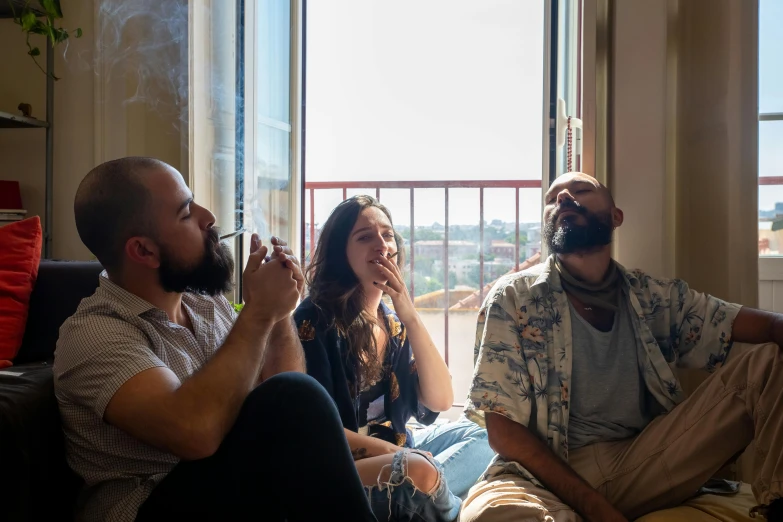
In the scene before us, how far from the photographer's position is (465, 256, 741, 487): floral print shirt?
155 cm

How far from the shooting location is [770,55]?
2215 millimetres

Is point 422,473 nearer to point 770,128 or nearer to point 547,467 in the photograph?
point 547,467

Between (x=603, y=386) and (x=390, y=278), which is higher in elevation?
(x=390, y=278)

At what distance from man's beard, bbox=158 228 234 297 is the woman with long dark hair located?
0.36 m

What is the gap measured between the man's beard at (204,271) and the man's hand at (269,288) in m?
0.10

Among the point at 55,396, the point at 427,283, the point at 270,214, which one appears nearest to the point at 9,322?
the point at 55,396

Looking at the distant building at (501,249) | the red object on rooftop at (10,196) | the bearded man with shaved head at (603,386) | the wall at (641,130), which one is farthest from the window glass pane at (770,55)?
the red object on rooftop at (10,196)

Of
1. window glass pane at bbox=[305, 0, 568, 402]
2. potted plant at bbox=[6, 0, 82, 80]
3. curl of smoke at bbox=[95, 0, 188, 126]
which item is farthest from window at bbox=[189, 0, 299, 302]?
window glass pane at bbox=[305, 0, 568, 402]

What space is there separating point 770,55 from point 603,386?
1.45 metres

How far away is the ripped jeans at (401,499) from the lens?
4.58 ft

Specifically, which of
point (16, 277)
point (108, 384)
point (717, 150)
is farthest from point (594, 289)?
point (16, 277)

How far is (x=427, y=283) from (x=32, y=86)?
230 cm

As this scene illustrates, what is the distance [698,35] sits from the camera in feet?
6.56

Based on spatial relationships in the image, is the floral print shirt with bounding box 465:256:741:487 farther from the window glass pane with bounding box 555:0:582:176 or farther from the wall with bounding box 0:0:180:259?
the wall with bounding box 0:0:180:259
